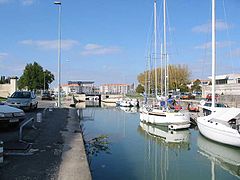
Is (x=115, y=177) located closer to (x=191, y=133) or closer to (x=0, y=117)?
(x=0, y=117)

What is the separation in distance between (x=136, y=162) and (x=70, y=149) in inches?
190

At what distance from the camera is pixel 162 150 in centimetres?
1770

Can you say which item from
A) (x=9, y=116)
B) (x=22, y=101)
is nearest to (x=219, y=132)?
(x=9, y=116)

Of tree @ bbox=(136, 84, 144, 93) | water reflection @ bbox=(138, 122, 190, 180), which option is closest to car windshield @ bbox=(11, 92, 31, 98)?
water reflection @ bbox=(138, 122, 190, 180)

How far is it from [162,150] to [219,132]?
144 inches

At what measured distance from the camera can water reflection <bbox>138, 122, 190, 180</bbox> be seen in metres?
12.4

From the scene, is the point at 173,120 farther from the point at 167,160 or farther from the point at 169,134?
the point at 167,160

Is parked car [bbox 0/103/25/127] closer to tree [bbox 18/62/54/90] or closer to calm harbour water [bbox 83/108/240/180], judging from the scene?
calm harbour water [bbox 83/108/240/180]

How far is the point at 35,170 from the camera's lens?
23.4ft

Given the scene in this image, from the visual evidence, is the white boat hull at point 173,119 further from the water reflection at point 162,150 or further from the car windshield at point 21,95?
the car windshield at point 21,95

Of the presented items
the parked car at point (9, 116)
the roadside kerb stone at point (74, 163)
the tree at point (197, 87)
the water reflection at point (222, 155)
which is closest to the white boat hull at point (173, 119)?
the water reflection at point (222, 155)

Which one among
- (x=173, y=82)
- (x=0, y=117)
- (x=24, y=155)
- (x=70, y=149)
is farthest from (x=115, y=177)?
(x=173, y=82)

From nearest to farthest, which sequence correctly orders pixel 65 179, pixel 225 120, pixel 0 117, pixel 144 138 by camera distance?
pixel 65 179
pixel 0 117
pixel 225 120
pixel 144 138

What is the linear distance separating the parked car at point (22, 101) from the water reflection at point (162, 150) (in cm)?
1000
